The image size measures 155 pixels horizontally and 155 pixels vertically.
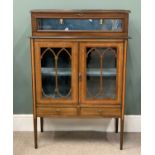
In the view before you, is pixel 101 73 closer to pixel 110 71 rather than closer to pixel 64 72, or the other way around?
pixel 110 71

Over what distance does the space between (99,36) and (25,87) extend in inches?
38.5

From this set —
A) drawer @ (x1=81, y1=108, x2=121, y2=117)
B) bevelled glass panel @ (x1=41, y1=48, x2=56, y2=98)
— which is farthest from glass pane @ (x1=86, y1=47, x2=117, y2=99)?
bevelled glass panel @ (x1=41, y1=48, x2=56, y2=98)

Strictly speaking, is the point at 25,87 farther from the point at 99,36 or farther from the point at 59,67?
the point at 99,36

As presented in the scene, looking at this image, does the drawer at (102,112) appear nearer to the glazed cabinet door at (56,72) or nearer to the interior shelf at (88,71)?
the glazed cabinet door at (56,72)

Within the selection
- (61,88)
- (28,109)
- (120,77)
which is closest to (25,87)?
(28,109)

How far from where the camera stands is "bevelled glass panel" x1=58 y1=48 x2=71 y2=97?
8.02ft

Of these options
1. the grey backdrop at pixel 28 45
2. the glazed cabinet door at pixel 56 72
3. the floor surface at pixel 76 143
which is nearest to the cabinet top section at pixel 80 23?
the glazed cabinet door at pixel 56 72

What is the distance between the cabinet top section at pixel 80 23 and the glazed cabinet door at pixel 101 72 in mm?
100

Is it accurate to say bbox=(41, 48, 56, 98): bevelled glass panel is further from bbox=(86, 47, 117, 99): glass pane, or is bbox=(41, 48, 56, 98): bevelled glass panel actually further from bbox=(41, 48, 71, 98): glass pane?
bbox=(86, 47, 117, 99): glass pane

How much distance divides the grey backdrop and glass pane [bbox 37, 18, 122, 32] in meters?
0.41

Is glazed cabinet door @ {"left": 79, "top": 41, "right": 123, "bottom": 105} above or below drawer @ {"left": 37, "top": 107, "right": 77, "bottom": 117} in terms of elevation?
above

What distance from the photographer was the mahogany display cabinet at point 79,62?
240 centimetres

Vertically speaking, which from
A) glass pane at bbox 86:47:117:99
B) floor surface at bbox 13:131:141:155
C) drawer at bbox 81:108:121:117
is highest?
glass pane at bbox 86:47:117:99
